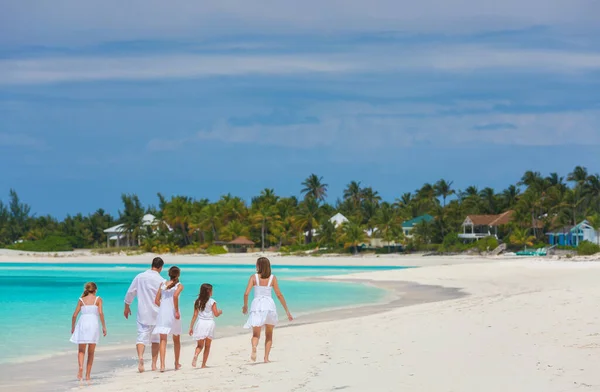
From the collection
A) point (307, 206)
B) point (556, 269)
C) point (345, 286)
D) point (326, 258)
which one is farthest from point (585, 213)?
point (345, 286)

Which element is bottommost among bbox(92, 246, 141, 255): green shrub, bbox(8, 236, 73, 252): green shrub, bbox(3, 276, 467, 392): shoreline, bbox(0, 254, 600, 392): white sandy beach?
bbox(3, 276, 467, 392): shoreline

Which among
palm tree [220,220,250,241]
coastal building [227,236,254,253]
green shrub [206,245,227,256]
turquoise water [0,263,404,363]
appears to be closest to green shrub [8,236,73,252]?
palm tree [220,220,250,241]

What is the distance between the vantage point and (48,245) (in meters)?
115

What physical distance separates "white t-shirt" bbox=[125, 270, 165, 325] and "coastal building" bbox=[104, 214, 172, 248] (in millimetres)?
98959

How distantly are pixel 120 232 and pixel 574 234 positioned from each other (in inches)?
2392

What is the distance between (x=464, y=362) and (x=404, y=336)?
3.29m

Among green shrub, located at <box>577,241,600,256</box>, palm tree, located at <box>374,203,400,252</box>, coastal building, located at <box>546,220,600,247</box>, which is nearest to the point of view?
green shrub, located at <box>577,241,600,256</box>

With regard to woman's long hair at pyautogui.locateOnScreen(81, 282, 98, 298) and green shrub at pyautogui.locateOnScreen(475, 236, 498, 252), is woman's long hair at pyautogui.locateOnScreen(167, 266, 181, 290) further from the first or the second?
green shrub at pyautogui.locateOnScreen(475, 236, 498, 252)

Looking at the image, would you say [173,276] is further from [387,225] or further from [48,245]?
[48,245]

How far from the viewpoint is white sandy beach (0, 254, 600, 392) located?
871 centimetres

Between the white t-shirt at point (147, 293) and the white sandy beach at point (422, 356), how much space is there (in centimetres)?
76

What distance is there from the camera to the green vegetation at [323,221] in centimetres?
8500

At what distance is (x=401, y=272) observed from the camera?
46188 millimetres

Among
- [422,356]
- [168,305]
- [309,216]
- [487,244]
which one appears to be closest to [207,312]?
[168,305]
